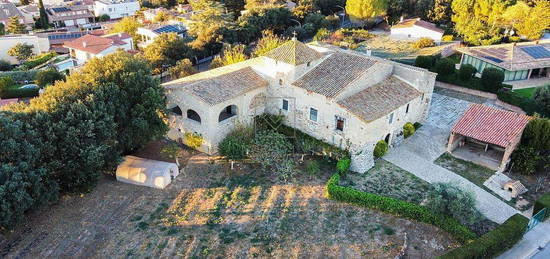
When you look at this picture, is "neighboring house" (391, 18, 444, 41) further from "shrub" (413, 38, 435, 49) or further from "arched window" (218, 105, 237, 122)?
"arched window" (218, 105, 237, 122)

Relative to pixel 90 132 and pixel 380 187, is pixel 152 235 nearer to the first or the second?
pixel 90 132

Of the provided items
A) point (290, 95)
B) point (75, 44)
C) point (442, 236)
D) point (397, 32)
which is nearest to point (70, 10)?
point (75, 44)

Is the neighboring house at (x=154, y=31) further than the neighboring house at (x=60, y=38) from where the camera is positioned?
No

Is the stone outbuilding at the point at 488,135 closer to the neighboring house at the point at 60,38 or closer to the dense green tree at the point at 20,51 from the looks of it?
the neighboring house at the point at 60,38

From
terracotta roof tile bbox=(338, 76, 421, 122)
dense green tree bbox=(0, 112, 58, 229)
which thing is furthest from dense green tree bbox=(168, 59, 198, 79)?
dense green tree bbox=(0, 112, 58, 229)

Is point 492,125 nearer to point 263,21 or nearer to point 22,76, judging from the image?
point 263,21

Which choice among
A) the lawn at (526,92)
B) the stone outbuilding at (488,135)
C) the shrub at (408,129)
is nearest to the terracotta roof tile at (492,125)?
the stone outbuilding at (488,135)

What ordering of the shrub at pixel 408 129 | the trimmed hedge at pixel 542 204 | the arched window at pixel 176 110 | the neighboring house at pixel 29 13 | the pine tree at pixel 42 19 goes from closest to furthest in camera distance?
1. the trimmed hedge at pixel 542 204
2. the arched window at pixel 176 110
3. the shrub at pixel 408 129
4. the pine tree at pixel 42 19
5. the neighboring house at pixel 29 13

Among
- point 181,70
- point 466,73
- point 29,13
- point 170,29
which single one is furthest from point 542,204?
point 29,13
